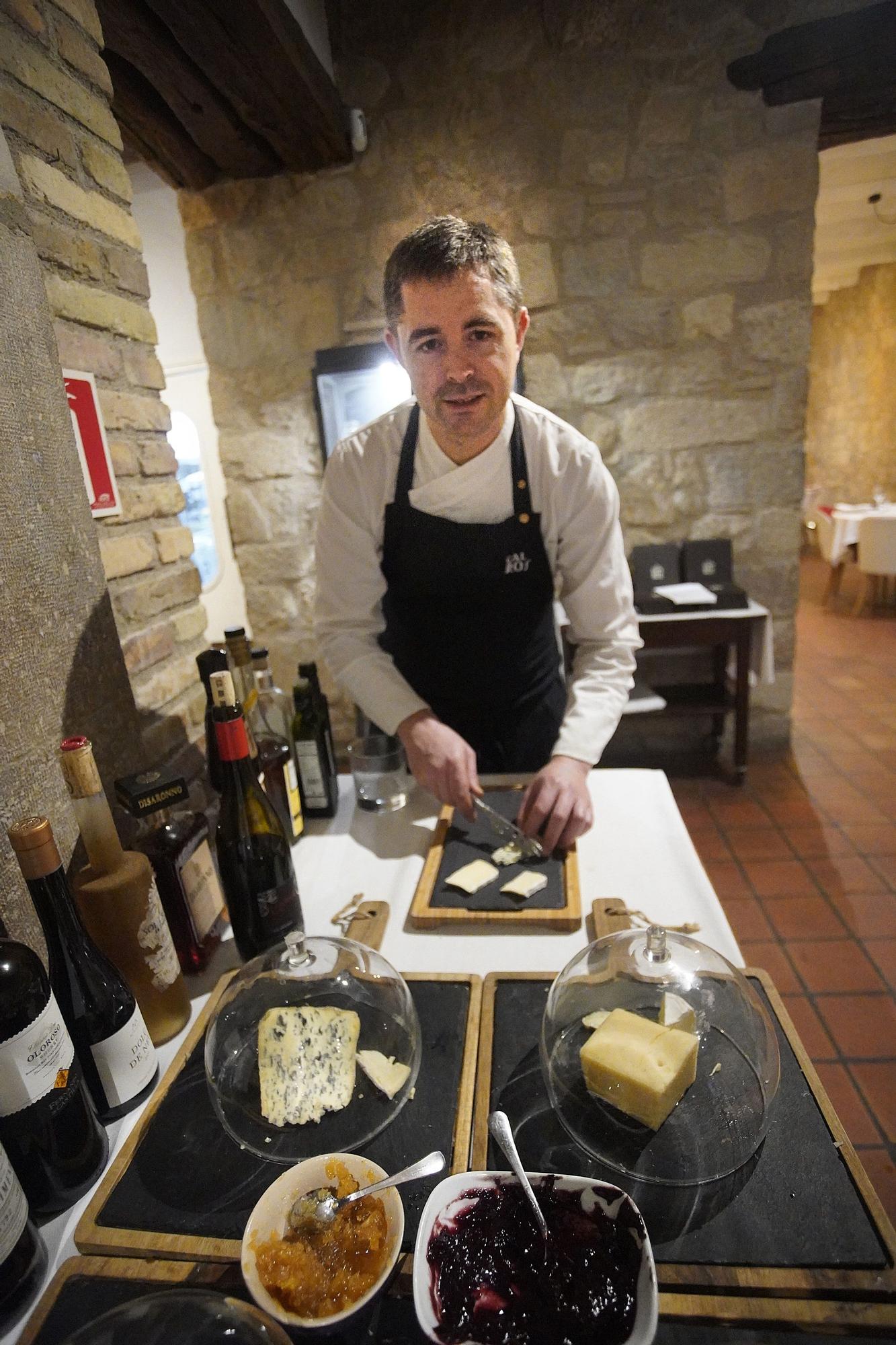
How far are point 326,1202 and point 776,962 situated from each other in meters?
1.81

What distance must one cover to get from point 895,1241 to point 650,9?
357cm

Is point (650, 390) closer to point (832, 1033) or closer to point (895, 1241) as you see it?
point (832, 1033)

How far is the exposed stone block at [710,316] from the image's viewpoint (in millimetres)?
2822

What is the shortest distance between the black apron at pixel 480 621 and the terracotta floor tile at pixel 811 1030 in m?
0.94

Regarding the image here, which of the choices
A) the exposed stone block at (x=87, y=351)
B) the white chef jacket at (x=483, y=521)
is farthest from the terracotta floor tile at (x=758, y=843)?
the exposed stone block at (x=87, y=351)

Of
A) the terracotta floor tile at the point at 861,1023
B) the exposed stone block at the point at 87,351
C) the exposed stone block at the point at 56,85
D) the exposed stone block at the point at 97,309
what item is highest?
the exposed stone block at the point at 56,85

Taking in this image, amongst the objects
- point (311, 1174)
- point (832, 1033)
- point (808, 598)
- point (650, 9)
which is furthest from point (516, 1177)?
point (808, 598)

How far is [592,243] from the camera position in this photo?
281 centimetres

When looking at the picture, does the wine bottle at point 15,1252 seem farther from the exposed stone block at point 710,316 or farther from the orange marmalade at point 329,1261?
the exposed stone block at point 710,316

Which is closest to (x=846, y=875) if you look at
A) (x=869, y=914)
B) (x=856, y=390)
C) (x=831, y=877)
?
(x=831, y=877)

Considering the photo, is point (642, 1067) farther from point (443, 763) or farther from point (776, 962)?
point (776, 962)

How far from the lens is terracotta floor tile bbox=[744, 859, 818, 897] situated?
91.8 inches

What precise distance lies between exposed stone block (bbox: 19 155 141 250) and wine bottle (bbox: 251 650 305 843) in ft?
2.49

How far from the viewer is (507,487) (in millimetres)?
1566
